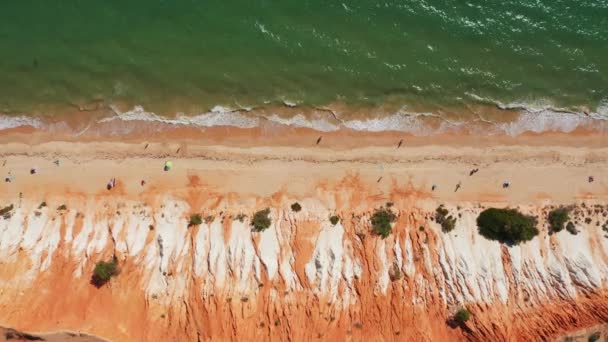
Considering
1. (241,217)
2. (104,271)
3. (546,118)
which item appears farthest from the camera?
(546,118)

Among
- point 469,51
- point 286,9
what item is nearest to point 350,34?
point 286,9

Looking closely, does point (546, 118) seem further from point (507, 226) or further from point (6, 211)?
point (6, 211)

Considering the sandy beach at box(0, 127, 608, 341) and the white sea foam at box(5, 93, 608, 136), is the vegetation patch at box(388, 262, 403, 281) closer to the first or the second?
the sandy beach at box(0, 127, 608, 341)

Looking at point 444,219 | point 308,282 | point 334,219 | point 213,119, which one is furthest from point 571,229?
point 213,119

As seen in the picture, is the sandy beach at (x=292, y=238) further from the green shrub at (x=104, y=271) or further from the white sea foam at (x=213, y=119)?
the white sea foam at (x=213, y=119)

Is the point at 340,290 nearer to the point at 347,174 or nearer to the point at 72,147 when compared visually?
the point at 347,174
